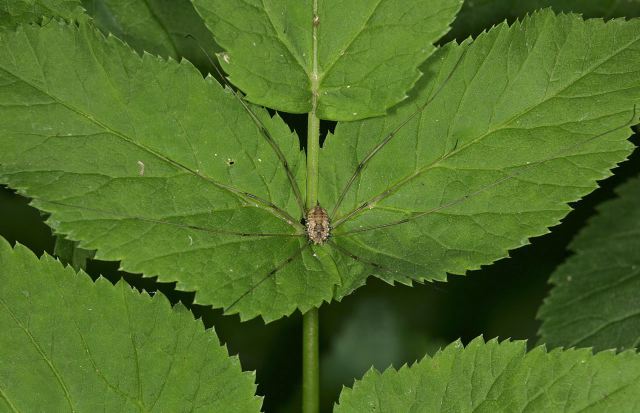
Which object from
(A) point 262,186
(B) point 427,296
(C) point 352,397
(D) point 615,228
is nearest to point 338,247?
(A) point 262,186

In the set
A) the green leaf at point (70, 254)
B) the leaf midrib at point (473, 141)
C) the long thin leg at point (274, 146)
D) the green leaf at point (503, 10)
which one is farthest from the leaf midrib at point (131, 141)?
the green leaf at point (503, 10)

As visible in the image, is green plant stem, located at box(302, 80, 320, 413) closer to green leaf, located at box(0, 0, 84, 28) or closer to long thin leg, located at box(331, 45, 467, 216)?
long thin leg, located at box(331, 45, 467, 216)

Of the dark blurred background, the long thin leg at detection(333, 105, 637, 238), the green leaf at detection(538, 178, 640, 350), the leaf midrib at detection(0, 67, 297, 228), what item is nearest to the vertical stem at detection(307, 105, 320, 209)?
the long thin leg at detection(333, 105, 637, 238)

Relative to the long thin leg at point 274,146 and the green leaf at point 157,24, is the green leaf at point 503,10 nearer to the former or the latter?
the green leaf at point 157,24

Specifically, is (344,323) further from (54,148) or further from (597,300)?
(54,148)

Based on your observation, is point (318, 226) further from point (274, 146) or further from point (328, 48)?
point (328, 48)

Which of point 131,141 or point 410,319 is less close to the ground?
point 410,319

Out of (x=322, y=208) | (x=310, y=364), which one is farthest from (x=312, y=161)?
(x=310, y=364)
